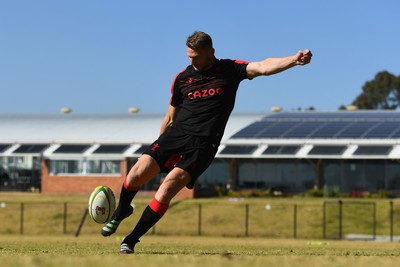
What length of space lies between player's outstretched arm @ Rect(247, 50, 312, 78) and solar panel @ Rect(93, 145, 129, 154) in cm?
5218

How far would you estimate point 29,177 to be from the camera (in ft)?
213

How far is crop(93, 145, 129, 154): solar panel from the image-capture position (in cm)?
6319

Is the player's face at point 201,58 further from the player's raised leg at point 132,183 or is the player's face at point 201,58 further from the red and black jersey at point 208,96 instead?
the player's raised leg at point 132,183

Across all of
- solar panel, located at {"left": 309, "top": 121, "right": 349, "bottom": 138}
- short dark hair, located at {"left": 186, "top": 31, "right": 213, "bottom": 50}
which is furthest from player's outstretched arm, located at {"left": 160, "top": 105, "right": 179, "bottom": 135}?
solar panel, located at {"left": 309, "top": 121, "right": 349, "bottom": 138}

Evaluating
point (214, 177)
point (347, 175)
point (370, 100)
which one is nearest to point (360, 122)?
point (347, 175)

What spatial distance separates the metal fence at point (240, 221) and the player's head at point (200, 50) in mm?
28071

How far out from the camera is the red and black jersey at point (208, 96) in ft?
36.1

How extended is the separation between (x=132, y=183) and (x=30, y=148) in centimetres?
5618

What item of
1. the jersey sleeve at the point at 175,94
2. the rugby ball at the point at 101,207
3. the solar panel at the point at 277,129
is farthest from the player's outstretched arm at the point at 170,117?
the solar panel at the point at 277,129

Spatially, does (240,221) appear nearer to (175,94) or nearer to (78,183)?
(78,183)

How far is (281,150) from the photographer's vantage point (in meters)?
60.1

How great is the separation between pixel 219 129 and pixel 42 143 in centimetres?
5691

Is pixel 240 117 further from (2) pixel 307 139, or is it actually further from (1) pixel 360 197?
(1) pixel 360 197

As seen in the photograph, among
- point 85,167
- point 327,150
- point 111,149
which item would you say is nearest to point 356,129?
point 327,150
